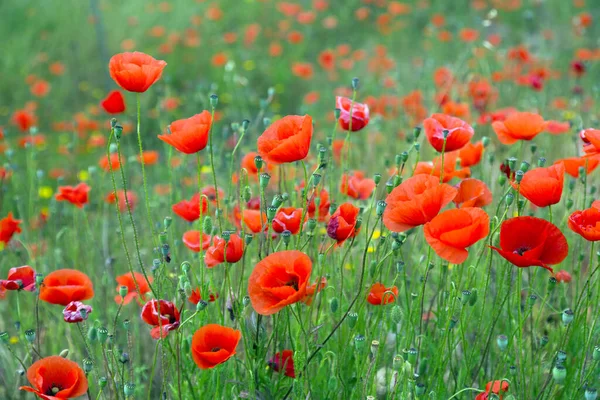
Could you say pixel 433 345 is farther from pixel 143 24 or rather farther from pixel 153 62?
pixel 143 24

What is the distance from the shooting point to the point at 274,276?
149 centimetres

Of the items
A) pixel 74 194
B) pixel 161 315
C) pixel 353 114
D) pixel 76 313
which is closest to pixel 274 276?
pixel 161 315

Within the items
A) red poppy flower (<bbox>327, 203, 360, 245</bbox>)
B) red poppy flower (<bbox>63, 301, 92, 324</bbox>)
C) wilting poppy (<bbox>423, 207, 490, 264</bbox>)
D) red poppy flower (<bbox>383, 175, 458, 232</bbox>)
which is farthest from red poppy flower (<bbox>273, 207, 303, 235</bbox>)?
red poppy flower (<bbox>63, 301, 92, 324</bbox>)

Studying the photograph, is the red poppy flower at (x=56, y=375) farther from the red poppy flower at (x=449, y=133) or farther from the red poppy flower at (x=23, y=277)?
the red poppy flower at (x=449, y=133)

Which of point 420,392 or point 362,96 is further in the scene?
point 362,96

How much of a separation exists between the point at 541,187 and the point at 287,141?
56cm

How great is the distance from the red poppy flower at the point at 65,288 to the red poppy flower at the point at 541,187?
107 cm

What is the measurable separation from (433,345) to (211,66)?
Answer: 15.1 ft

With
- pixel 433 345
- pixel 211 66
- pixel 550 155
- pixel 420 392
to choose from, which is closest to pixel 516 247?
pixel 420 392

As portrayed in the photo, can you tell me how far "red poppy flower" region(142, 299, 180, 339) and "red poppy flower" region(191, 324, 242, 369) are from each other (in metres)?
0.08

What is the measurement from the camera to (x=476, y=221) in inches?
55.3

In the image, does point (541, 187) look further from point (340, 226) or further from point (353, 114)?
point (353, 114)

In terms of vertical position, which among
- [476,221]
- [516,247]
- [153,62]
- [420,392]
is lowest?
[420,392]

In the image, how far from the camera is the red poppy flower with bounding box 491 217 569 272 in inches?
59.7
